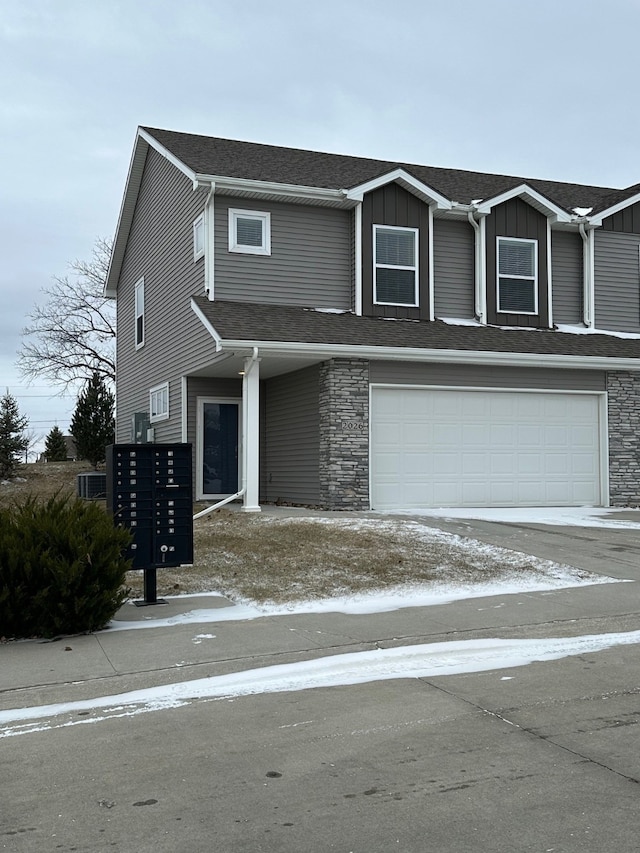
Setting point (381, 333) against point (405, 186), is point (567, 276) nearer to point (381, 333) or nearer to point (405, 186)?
point (405, 186)

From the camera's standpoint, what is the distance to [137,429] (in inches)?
874

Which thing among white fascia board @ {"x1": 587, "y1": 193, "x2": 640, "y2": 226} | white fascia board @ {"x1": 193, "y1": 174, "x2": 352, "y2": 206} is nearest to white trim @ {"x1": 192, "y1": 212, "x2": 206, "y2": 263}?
white fascia board @ {"x1": 193, "y1": 174, "x2": 352, "y2": 206}

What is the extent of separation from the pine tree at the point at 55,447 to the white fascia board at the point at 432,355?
2163 centimetres

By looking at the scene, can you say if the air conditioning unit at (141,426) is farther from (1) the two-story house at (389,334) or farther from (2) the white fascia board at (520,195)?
(2) the white fascia board at (520,195)

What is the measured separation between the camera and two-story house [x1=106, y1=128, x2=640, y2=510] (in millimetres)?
16312

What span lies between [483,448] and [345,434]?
117 inches

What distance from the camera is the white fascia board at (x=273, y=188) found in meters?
16.9

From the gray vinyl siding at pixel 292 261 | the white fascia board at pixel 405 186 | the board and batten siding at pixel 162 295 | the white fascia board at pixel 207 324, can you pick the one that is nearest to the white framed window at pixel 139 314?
the board and batten siding at pixel 162 295

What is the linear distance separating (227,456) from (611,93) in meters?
16.8

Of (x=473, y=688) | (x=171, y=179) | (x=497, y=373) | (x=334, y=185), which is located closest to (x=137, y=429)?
(x=171, y=179)

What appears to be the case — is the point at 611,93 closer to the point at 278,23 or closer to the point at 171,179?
the point at 278,23

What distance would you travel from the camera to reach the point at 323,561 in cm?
1080

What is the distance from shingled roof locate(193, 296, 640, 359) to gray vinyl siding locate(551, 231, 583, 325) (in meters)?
1.01

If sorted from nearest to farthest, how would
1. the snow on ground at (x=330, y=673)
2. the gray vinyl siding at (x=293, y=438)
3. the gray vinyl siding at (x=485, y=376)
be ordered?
the snow on ground at (x=330, y=673) → the gray vinyl siding at (x=485, y=376) → the gray vinyl siding at (x=293, y=438)
